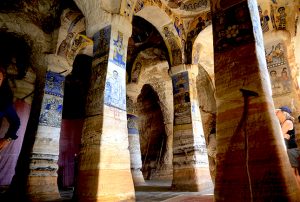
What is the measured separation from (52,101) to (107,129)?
9.19 ft

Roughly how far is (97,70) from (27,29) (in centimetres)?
331

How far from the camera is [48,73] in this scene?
587 cm

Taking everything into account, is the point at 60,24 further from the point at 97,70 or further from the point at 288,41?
the point at 288,41

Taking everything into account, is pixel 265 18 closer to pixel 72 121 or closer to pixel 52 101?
pixel 52 101

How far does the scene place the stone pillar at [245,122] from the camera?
162cm

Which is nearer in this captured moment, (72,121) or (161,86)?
(72,121)

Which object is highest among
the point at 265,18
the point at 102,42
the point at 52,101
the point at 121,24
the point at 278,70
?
the point at 265,18

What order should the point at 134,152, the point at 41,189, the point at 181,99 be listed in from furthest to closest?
the point at 134,152 < the point at 181,99 < the point at 41,189

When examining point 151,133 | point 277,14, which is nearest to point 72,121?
point 151,133

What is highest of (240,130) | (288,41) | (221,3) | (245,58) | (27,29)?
(27,29)

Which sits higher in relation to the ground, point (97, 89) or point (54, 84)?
point (54, 84)

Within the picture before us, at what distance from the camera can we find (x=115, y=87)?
4137 mm

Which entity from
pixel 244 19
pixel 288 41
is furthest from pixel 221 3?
pixel 288 41

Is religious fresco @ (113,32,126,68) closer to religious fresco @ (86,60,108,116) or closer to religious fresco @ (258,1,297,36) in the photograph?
religious fresco @ (86,60,108,116)
